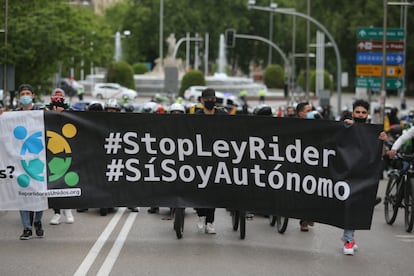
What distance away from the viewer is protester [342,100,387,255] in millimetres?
12172

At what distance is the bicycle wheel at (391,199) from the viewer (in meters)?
14.7

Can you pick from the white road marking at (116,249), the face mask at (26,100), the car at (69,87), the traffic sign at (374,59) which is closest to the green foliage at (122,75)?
the car at (69,87)

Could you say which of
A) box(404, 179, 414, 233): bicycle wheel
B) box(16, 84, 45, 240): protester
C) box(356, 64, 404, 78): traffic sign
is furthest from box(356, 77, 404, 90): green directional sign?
box(16, 84, 45, 240): protester

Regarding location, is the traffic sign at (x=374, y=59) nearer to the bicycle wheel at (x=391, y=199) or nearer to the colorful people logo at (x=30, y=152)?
the bicycle wheel at (x=391, y=199)

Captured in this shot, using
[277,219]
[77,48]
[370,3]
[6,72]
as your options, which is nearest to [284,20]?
[370,3]

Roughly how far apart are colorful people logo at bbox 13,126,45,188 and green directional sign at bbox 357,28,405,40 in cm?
2588

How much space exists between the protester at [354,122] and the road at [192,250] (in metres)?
0.13

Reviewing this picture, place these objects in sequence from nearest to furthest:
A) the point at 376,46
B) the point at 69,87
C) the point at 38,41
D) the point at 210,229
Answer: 1. the point at 210,229
2. the point at 376,46
3. the point at 38,41
4. the point at 69,87

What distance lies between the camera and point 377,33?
126ft

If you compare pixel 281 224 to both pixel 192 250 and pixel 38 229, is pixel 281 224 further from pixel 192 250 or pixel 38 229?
pixel 38 229

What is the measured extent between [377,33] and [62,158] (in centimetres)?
2717

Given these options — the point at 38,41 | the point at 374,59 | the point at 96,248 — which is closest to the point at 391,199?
the point at 96,248

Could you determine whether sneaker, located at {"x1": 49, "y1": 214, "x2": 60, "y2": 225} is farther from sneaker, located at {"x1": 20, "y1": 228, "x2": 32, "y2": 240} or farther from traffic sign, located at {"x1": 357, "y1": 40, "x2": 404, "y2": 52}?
traffic sign, located at {"x1": 357, "y1": 40, "x2": 404, "y2": 52}

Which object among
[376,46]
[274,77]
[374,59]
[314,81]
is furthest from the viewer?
[274,77]
